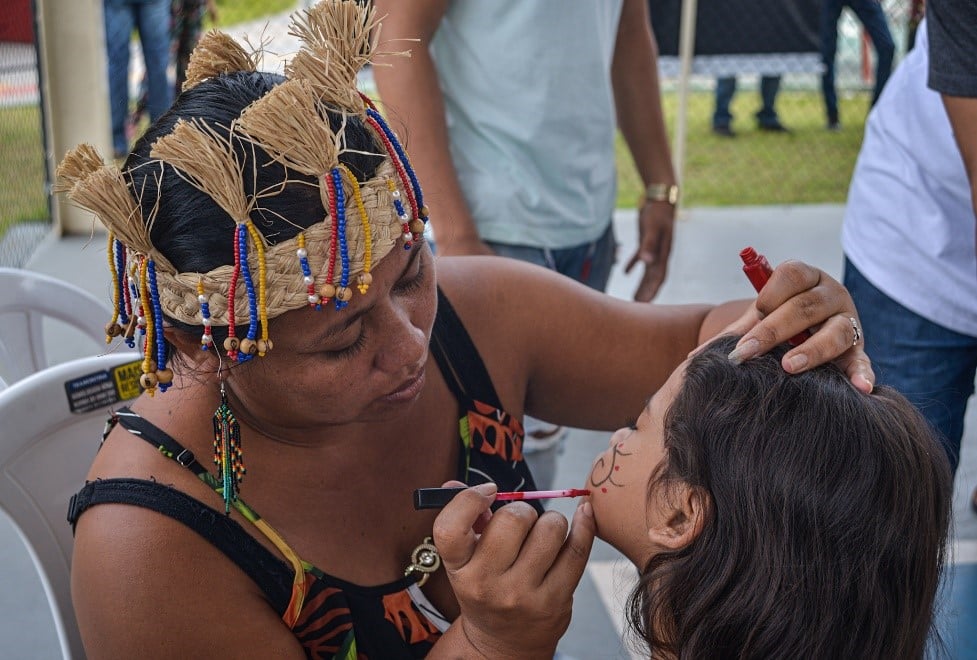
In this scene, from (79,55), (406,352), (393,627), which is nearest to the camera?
(406,352)

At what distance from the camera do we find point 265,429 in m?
1.36

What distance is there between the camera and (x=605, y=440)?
11.1 ft

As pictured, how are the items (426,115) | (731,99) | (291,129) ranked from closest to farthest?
(291,129), (426,115), (731,99)

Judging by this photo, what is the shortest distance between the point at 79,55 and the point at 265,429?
4198mm

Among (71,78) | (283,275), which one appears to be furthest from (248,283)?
(71,78)

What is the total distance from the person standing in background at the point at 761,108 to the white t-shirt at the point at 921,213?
5.61 metres

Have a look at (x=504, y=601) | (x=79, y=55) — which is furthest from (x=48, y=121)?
(x=504, y=601)

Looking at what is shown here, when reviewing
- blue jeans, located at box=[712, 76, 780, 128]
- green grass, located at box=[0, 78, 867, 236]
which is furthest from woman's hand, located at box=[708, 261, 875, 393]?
blue jeans, located at box=[712, 76, 780, 128]

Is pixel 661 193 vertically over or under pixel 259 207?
under

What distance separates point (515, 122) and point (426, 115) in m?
0.21

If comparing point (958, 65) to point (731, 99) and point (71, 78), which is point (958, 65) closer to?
point (71, 78)

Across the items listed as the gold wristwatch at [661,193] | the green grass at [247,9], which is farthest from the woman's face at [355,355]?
the green grass at [247,9]

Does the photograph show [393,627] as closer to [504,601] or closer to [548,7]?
[504,601]

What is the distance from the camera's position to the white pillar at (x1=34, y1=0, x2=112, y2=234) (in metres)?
4.89
